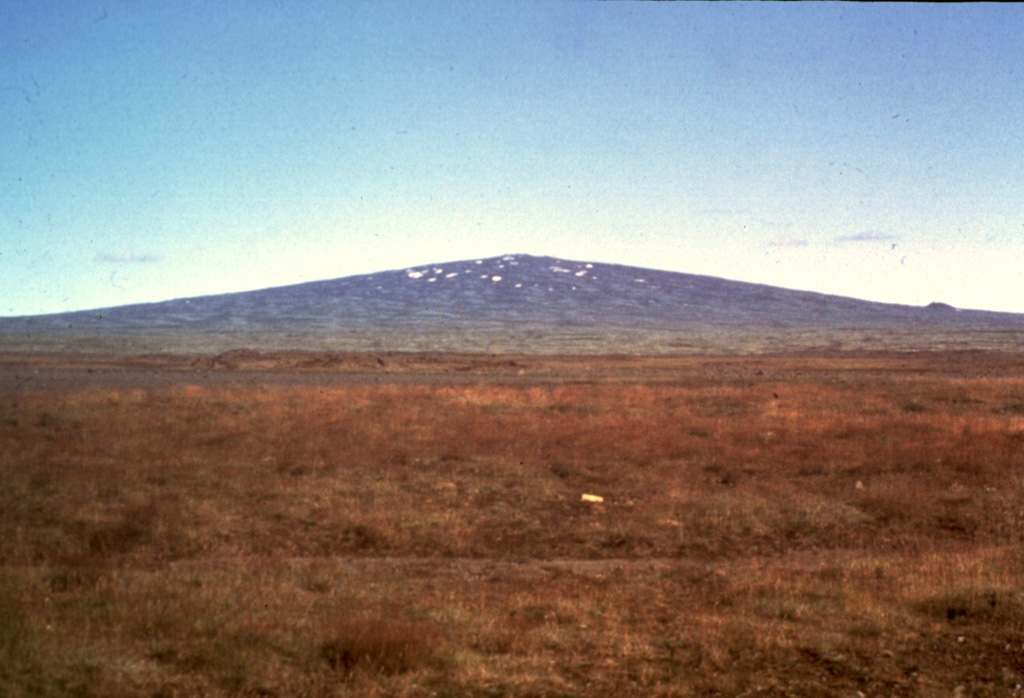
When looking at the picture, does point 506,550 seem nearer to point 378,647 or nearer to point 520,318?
point 378,647

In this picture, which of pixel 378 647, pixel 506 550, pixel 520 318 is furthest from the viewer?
pixel 520 318

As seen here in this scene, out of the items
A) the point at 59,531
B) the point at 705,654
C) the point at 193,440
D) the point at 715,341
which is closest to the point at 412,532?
the point at 59,531

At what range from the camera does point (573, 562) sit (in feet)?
37.0

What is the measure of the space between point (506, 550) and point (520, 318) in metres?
104

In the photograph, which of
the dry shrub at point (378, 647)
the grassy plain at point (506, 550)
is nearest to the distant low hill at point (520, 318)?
the grassy plain at point (506, 550)

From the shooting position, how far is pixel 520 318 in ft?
379

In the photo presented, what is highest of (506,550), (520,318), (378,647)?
(520,318)

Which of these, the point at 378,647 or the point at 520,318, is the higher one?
the point at 520,318

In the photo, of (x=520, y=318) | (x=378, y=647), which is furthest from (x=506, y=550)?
(x=520, y=318)

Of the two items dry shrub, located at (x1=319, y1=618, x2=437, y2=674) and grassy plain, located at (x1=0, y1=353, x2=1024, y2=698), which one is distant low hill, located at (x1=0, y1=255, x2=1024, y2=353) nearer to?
grassy plain, located at (x1=0, y1=353, x2=1024, y2=698)

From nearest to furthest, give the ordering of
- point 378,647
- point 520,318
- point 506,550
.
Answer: point 378,647, point 506,550, point 520,318

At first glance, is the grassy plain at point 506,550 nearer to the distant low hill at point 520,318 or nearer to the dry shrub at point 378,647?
the dry shrub at point 378,647

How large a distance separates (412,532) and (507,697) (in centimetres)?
601

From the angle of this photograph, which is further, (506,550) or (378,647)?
(506,550)
